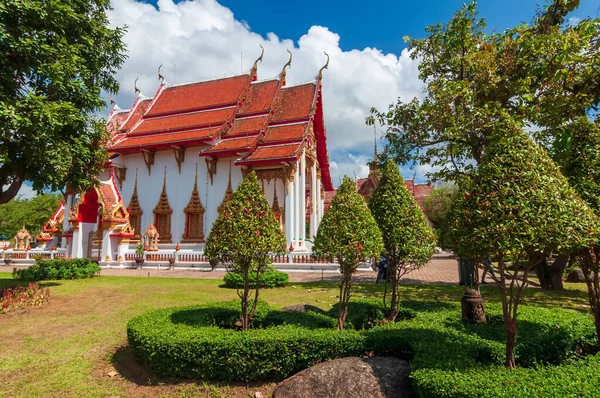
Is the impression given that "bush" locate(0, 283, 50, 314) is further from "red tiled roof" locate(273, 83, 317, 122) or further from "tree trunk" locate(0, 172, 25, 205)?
"red tiled roof" locate(273, 83, 317, 122)

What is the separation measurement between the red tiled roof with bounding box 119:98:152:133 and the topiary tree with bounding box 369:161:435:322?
22988 millimetres

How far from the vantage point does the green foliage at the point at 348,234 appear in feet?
16.3

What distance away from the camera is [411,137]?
11.9 m

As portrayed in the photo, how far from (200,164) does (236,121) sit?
11.4ft

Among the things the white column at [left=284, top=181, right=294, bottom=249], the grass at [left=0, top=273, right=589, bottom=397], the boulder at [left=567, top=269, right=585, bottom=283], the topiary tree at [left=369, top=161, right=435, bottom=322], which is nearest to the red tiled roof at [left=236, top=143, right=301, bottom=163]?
the white column at [left=284, top=181, right=294, bottom=249]

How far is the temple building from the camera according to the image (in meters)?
18.8

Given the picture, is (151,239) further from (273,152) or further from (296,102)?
(296,102)

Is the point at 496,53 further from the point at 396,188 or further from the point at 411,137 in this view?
the point at 396,188

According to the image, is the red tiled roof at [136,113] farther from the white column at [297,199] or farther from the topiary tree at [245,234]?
the topiary tree at [245,234]

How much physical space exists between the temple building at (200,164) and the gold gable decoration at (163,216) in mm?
62

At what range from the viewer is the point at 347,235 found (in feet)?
16.4

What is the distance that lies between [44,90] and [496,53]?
11.8 metres

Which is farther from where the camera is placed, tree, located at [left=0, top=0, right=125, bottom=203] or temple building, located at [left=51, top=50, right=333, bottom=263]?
temple building, located at [left=51, top=50, right=333, bottom=263]

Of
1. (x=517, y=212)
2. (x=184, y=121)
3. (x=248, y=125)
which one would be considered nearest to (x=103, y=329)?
(x=517, y=212)
